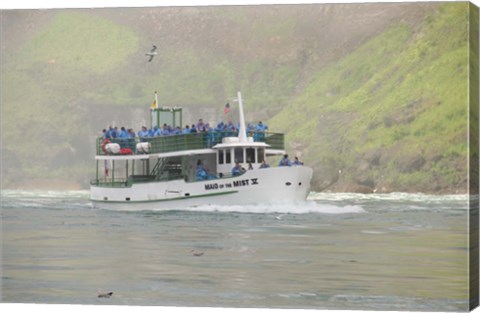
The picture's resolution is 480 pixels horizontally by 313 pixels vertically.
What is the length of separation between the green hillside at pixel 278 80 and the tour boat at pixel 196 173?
154 centimetres

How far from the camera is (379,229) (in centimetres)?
3030

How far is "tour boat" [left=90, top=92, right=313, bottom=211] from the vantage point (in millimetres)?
39500

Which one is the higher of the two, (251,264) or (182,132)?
(182,132)

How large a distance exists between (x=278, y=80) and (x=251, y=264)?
158ft

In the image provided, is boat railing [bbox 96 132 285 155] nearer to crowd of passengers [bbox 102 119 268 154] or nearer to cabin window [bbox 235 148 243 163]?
crowd of passengers [bbox 102 119 268 154]

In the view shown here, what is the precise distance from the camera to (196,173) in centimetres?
4159

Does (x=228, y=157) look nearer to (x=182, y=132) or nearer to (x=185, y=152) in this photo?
(x=185, y=152)

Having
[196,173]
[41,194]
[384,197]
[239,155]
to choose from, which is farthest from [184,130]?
[384,197]

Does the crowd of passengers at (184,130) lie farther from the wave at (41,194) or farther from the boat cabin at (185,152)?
the wave at (41,194)

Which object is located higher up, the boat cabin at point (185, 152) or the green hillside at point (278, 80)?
the green hillside at point (278, 80)

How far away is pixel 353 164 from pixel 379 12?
3664cm

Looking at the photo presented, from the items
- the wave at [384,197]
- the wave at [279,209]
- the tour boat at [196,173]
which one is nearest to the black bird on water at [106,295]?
the wave at [279,209]

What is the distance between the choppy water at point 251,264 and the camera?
22.7 m

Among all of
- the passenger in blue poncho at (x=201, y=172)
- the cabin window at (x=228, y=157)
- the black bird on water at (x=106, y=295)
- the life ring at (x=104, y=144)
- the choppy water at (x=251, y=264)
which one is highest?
the life ring at (x=104, y=144)
